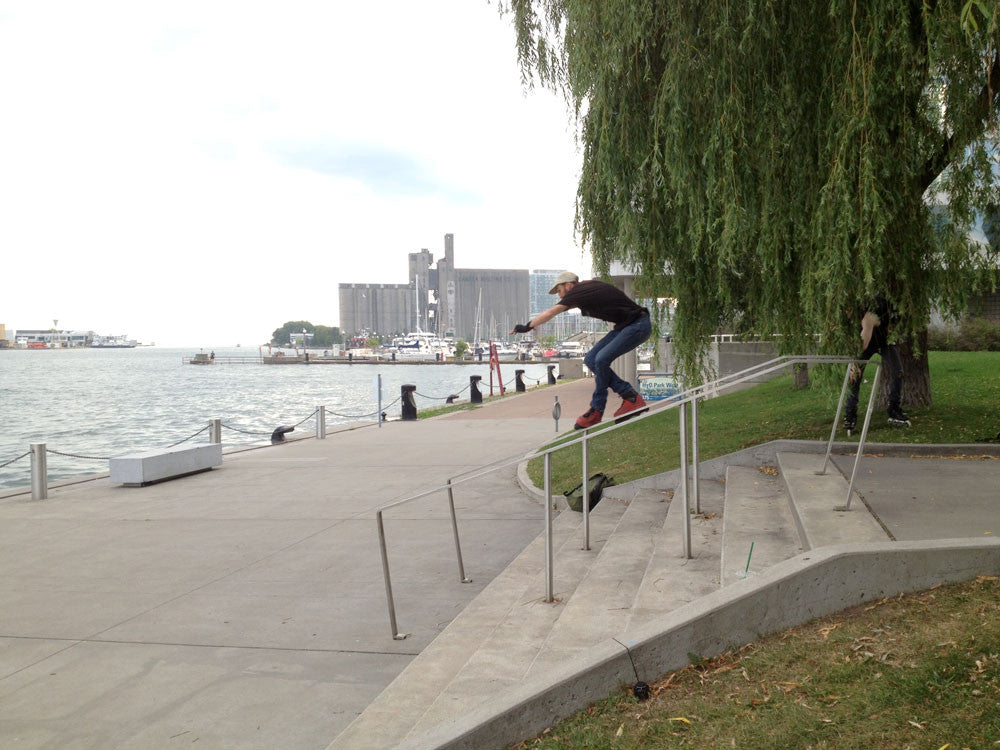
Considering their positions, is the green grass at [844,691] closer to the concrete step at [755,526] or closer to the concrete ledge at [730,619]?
the concrete ledge at [730,619]

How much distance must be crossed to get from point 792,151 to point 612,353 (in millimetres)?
3574

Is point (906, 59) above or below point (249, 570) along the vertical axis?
above

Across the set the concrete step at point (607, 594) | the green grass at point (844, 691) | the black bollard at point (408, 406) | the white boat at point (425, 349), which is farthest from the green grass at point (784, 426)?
the white boat at point (425, 349)

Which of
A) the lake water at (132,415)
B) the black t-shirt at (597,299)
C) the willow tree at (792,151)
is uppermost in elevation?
the willow tree at (792,151)

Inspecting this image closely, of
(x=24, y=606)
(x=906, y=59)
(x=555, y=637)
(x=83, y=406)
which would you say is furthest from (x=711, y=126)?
(x=83, y=406)

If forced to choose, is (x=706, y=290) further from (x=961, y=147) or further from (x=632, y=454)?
(x=632, y=454)

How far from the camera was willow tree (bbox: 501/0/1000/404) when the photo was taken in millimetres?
7184

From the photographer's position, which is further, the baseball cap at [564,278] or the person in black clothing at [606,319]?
the baseball cap at [564,278]

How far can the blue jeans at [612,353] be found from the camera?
587 cm

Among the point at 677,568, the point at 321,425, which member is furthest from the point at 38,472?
the point at 677,568

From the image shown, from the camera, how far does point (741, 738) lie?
3697mm

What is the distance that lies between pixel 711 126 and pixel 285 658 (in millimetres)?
6404

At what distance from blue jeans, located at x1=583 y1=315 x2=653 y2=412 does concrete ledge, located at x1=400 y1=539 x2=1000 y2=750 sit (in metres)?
1.80

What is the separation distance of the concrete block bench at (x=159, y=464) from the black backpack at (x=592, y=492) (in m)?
8.64
